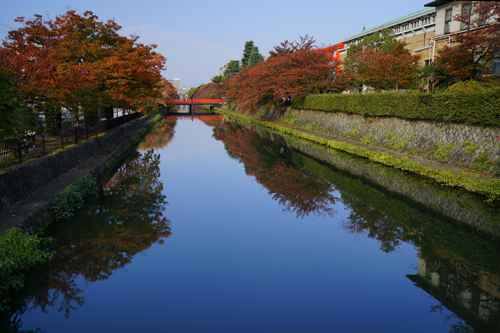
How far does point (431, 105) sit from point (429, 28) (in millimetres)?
36167

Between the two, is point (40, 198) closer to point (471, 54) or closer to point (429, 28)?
point (471, 54)

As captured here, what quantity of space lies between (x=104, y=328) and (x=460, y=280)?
23.4 ft

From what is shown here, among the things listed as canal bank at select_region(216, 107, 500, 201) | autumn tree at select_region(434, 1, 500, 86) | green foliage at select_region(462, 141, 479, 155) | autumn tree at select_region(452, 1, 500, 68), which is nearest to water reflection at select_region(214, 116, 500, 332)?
canal bank at select_region(216, 107, 500, 201)

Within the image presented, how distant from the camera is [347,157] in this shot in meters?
22.9

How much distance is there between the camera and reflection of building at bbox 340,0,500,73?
28312mm

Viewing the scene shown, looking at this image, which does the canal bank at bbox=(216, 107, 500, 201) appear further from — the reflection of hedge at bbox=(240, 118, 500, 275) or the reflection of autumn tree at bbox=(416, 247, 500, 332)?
the reflection of autumn tree at bbox=(416, 247, 500, 332)

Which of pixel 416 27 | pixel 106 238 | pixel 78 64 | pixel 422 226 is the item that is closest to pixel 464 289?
pixel 422 226

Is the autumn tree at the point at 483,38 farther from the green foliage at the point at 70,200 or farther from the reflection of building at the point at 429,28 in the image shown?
the green foliage at the point at 70,200

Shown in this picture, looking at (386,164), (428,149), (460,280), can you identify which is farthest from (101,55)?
(460,280)

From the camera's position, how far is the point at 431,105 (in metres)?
18.9

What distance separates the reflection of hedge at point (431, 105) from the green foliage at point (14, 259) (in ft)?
54.4

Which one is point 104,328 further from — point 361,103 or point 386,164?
point 361,103

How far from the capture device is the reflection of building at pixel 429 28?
2831 cm

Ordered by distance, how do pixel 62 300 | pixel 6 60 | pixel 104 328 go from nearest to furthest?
pixel 104 328 < pixel 62 300 < pixel 6 60
